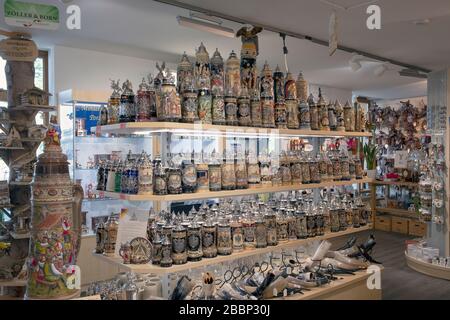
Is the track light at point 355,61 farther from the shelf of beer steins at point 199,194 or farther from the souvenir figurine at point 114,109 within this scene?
the souvenir figurine at point 114,109

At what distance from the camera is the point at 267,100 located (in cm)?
285

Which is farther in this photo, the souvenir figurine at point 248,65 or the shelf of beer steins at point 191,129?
Result: the souvenir figurine at point 248,65

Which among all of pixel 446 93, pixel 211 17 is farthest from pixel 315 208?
pixel 446 93

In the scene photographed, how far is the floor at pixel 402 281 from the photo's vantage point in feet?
14.3

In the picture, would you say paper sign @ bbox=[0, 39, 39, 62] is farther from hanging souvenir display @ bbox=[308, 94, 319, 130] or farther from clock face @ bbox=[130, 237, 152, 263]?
hanging souvenir display @ bbox=[308, 94, 319, 130]

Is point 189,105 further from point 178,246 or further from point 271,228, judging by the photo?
point 271,228

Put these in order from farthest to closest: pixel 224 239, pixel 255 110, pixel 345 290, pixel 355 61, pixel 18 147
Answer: pixel 355 61 → pixel 18 147 → pixel 345 290 → pixel 255 110 → pixel 224 239

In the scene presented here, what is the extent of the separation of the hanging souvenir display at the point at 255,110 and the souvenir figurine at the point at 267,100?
6 cm

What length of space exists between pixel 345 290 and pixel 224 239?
4.13ft

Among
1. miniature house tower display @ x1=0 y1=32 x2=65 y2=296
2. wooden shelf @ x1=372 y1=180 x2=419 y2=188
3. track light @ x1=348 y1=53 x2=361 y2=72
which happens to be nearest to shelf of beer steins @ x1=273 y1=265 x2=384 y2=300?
miniature house tower display @ x1=0 y1=32 x2=65 y2=296

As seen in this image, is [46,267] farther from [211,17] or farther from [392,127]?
[392,127]

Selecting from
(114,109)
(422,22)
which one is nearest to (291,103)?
(114,109)

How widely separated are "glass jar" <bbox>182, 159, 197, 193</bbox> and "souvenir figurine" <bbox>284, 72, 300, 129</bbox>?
37.8 inches

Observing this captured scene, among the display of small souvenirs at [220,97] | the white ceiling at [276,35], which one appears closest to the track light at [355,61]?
the white ceiling at [276,35]
